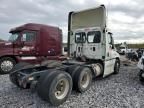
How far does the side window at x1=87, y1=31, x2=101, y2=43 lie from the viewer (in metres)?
8.26

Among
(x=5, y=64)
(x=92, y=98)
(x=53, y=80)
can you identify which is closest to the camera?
(x=53, y=80)

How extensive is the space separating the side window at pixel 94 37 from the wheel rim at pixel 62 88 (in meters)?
3.49

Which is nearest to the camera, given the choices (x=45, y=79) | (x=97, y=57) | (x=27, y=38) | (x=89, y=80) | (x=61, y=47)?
(x=45, y=79)

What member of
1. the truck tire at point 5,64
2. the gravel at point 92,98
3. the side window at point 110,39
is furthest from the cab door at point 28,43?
the side window at point 110,39

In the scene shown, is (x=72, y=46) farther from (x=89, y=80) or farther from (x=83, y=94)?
(x=83, y=94)

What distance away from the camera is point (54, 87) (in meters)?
4.92

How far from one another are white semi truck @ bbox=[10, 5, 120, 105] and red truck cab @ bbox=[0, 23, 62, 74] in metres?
2.46

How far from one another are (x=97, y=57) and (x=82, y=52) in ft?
2.73

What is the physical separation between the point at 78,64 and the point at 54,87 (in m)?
2.44

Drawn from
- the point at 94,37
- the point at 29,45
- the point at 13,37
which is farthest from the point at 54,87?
the point at 13,37

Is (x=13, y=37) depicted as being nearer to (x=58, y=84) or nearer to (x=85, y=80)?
(x=85, y=80)

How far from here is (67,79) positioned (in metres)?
5.41

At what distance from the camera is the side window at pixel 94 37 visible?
8262 mm

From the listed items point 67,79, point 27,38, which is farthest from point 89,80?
point 27,38
